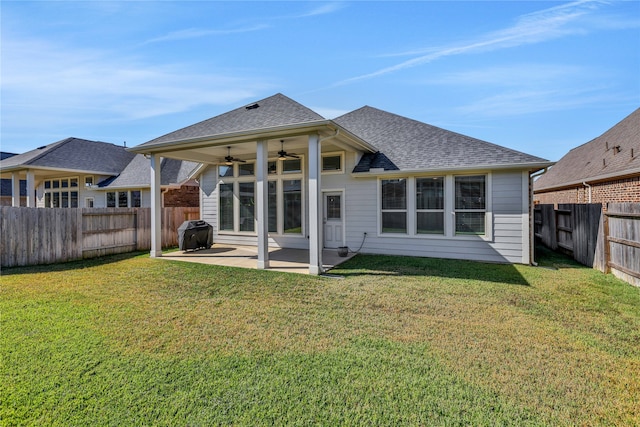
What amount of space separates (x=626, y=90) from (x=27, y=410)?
1848cm

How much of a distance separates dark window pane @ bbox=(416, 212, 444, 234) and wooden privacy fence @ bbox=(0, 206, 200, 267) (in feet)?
30.0

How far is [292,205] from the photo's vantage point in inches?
421

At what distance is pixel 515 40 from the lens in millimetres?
7648

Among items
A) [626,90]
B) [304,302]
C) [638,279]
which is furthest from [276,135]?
[626,90]

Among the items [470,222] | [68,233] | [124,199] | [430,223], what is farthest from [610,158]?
[124,199]

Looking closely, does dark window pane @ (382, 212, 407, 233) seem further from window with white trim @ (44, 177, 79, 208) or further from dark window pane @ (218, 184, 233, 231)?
window with white trim @ (44, 177, 79, 208)

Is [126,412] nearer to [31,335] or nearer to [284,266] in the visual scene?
[31,335]

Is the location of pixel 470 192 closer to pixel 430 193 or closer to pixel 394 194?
pixel 430 193

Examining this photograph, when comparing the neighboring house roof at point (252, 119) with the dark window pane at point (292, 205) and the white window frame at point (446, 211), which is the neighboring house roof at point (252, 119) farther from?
the white window frame at point (446, 211)

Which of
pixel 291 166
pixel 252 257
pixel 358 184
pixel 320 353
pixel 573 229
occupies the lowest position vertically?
pixel 320 353

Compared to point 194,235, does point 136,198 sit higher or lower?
higher

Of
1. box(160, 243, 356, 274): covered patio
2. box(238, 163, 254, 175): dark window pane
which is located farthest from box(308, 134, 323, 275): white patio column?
box(238, 163, 254, 175): dark window pane

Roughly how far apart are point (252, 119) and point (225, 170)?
4.05 metres

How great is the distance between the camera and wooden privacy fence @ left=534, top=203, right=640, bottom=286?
6199 mm
